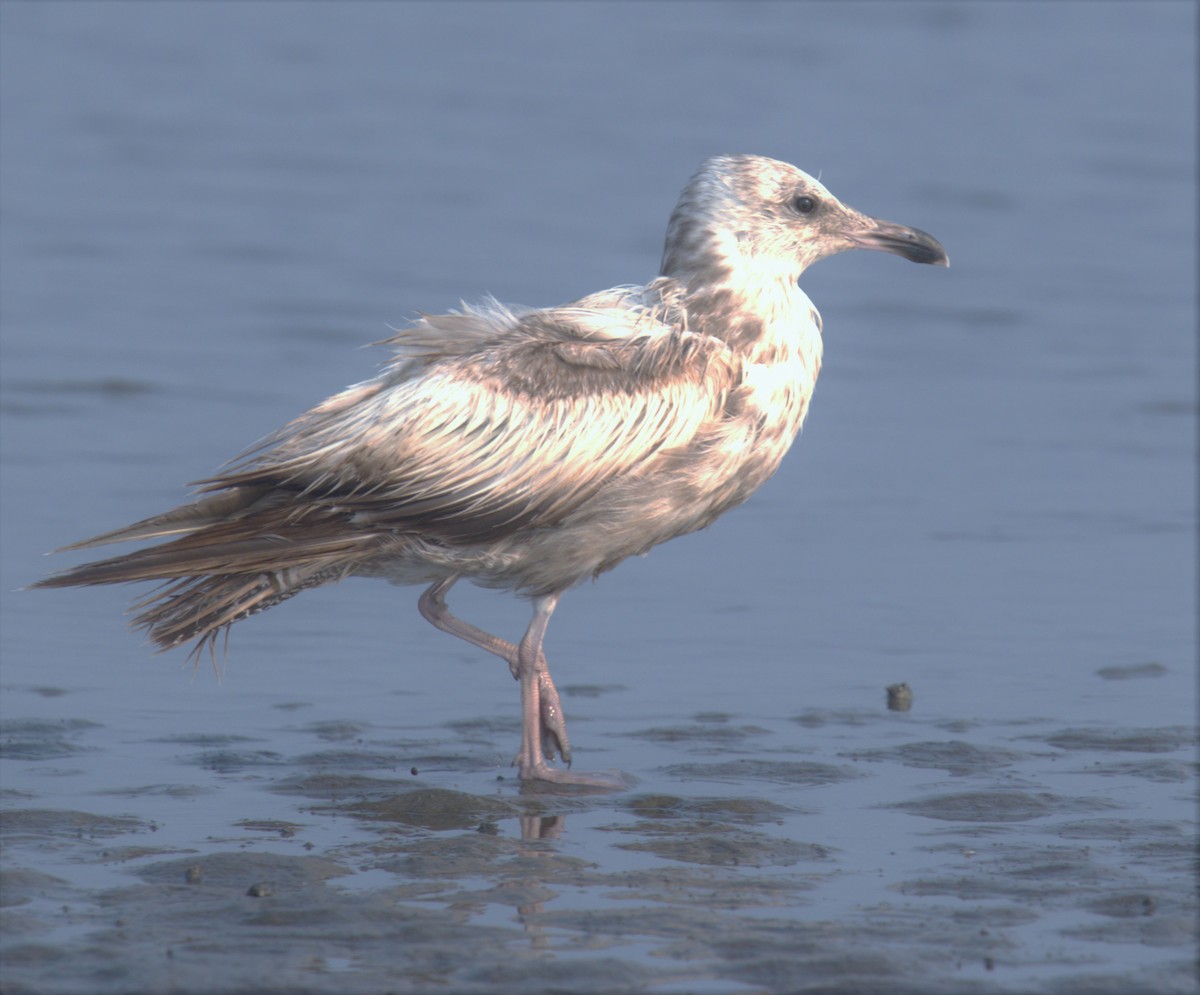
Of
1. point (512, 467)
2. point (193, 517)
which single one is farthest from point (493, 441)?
point (193, 517)

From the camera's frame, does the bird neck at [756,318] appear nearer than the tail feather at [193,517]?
No

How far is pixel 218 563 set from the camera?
22.5 ft

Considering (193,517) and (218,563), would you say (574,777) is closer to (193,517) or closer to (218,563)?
(218,563)

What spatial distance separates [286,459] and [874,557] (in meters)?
4.28

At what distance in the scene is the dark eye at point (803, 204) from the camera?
7844 millimetres

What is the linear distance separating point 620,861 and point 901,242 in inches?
119

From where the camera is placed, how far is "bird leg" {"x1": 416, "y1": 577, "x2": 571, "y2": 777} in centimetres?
735

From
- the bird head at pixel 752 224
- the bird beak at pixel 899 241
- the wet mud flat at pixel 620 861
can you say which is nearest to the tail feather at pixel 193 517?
the wet mud flat at pixel 620 861

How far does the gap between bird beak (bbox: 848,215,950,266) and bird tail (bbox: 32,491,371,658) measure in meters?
2.33

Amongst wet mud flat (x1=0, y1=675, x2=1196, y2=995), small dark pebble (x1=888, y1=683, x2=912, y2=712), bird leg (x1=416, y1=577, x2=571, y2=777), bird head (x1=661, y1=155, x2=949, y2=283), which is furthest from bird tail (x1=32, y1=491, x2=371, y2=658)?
small dark pebble (x1=888, y1=683, x2=912, y2=712)

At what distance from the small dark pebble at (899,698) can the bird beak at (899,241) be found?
5.38ft

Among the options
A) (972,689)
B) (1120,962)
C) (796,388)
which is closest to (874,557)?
(972,689)

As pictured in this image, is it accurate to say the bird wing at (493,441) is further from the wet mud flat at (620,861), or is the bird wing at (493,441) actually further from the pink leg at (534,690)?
the wet mud flat at (620,861)

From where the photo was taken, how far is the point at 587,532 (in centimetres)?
717
